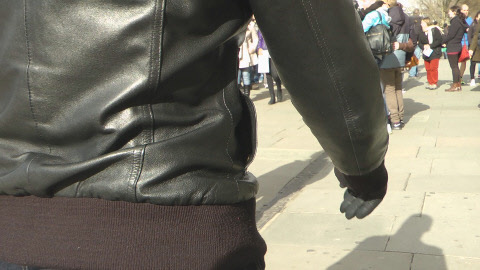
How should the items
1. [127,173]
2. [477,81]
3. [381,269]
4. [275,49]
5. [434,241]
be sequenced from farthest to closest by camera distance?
[477,81] → [434,241] → [381,269] → [275,49] → [127,173]

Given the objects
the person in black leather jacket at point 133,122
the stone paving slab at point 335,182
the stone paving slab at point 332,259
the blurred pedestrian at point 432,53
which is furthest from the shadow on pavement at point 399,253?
the blurred pedestrian at point 432,53

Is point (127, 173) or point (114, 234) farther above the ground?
point (127, 173)

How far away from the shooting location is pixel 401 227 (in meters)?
4.77

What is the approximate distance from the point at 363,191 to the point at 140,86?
773mm

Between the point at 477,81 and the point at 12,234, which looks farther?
the point at 477,81

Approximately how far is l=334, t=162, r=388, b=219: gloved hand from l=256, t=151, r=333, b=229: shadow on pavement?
10.2ft

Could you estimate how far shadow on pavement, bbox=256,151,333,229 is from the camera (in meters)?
5.35

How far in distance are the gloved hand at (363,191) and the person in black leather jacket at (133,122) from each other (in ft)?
1.36

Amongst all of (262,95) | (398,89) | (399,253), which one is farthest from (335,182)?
(262,95)

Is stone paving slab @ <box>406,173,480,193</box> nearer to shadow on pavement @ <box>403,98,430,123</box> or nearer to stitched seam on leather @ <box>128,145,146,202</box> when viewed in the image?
shadow on pavement @ <box>403,98,430,123</box>

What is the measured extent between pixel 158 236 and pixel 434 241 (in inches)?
136

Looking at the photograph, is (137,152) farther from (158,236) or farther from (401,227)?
(401,227)

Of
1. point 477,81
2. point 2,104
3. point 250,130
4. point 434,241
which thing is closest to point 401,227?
point 434,241

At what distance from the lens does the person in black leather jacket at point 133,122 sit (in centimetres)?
135
